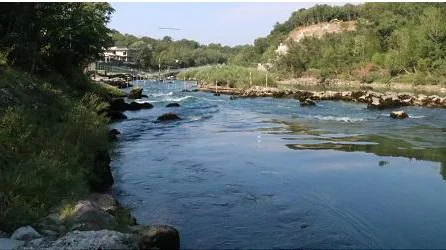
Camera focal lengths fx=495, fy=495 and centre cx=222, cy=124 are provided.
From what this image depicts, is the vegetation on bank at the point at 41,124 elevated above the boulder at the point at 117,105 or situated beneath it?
elevated above

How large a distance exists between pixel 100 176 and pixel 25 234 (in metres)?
6.59

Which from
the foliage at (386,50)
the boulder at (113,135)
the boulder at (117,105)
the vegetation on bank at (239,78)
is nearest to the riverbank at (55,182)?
the boulder at (113,135)

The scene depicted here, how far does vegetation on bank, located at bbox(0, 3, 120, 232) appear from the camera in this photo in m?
10.1

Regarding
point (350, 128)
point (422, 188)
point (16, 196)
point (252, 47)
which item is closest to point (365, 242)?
point (422, 188)

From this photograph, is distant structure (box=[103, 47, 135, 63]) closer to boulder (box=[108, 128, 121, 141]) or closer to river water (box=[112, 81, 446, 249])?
river water (box=[112, 81, 446, 249])

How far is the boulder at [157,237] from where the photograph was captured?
8.96 metres

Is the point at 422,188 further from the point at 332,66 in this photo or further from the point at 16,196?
the point at 332,66

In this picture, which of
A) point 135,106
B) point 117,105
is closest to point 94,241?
point 117,105

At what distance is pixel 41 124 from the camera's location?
14836mm

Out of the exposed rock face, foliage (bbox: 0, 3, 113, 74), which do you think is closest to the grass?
the exposed rock face

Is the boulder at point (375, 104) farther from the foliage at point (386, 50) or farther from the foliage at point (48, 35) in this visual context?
the foliage at point (386, 50)

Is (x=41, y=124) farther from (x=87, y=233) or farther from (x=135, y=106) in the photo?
(x=135, y=106)

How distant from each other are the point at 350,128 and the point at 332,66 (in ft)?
269

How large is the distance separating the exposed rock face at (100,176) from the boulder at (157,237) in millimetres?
4949
